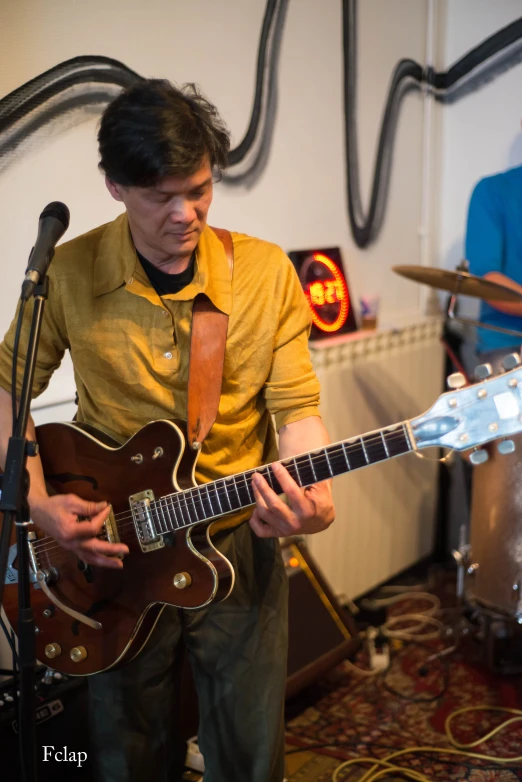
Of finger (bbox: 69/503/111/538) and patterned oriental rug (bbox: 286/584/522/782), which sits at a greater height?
finger (bbox: 69/503/111/538)

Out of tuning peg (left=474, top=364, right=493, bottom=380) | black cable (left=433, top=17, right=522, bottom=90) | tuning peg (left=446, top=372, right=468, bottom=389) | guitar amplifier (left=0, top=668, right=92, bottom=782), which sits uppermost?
black cable (left=433, top=17, right=522, bottom=90)

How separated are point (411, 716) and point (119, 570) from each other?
1366 millimetres

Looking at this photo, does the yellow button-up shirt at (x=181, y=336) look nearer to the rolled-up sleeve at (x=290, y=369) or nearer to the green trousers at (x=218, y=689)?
the rolled-up sleeve at (x=290, y=369)

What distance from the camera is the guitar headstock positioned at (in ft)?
4.23

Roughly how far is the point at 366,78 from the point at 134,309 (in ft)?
6.52

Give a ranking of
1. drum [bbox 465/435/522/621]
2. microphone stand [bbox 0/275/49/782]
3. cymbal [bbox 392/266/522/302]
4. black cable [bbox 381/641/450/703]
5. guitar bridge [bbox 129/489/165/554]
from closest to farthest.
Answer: microphone stand [bbox 0/275/49/782] < guitar bridge [bbox 129/489/165/554] < drum [bbox 465/435/522/621] < cymbal [bbox 392/266/522/302] < black cable [bbox 381/641/450/703]

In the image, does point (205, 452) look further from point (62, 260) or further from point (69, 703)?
point (69, 703)

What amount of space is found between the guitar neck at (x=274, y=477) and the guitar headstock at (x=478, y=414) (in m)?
0.05

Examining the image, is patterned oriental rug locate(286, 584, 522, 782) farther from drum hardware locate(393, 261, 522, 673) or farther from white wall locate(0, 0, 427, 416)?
white wall locate(0, 0, 427, 416)

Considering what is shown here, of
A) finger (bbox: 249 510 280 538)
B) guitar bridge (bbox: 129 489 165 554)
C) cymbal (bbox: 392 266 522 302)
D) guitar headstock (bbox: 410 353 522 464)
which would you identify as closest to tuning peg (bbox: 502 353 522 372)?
guitar headstock (bbox: 410 353 522 464)

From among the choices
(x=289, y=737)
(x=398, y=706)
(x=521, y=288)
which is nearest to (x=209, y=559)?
(x=289, y=737)

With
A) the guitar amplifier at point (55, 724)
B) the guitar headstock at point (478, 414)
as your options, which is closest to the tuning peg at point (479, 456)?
the guitar headstock at point (478, 414)

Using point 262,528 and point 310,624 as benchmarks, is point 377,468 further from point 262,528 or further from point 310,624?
point 262,528

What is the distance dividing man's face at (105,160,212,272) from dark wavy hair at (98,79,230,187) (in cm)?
2
